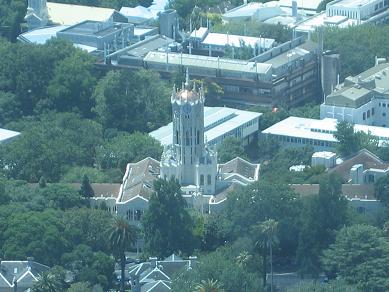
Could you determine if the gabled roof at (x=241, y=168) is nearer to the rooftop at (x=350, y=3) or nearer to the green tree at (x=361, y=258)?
the green tree at (x=361, y=258)

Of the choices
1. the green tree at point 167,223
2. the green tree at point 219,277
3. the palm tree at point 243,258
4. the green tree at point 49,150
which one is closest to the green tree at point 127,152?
the green tree at point 49,150

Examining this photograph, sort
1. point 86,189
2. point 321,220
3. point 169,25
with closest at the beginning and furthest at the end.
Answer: point 321,220
point 86,189
point 169,25

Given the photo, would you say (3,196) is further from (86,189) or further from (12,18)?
(12,18)

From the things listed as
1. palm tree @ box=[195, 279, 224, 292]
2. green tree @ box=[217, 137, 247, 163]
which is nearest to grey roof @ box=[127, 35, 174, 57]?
green tree @ box=[217, 137, 247, 163]

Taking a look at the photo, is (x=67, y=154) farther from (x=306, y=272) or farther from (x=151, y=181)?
(x=306, y=272)

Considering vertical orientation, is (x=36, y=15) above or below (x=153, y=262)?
below

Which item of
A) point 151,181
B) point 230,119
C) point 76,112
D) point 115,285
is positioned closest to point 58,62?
point 76,112

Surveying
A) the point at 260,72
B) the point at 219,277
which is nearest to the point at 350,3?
the point at 260,72
